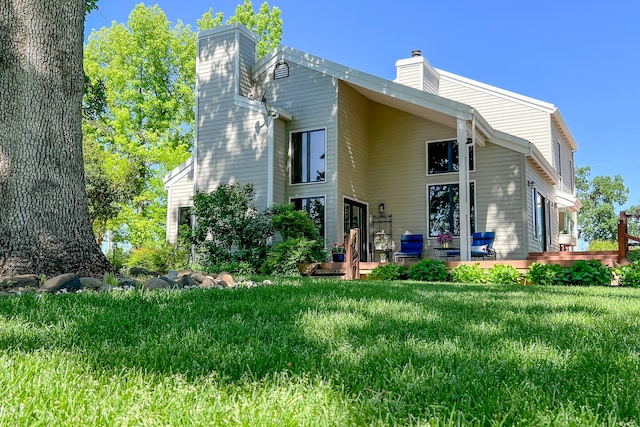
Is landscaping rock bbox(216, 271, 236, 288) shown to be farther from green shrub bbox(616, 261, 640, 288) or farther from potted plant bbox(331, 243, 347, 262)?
green shrub bbox(616, 261, 640, 288)

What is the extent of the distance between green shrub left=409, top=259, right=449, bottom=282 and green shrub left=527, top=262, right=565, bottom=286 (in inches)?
60.8

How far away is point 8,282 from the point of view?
471 centimetres

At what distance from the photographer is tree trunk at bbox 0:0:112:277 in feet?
17.2

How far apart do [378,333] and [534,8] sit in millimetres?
24678

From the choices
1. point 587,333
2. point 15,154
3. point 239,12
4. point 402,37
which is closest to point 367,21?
point 402,37

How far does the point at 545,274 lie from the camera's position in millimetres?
9039

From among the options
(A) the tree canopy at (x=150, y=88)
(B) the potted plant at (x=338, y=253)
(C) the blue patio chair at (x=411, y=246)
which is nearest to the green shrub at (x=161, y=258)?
(B) the potted plant at (x=338, y=253)

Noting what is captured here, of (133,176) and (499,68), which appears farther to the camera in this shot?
(499,68)

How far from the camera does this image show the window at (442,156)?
541 inches

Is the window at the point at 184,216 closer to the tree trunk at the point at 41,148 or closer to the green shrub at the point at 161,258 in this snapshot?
the green shrub at the point at 161,258

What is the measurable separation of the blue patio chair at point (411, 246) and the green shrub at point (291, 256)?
9.96 ft

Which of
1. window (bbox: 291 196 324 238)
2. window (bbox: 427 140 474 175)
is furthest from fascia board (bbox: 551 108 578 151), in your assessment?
window (bbox: 291 196 324 238)

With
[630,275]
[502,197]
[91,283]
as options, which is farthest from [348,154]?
[91,283]

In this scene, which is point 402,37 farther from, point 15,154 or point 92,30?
point 15,154
